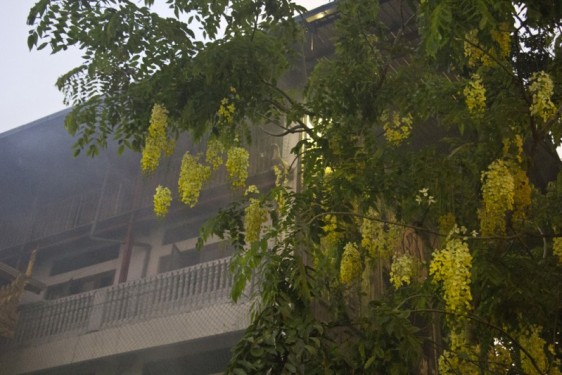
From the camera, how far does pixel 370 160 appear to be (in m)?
5.06

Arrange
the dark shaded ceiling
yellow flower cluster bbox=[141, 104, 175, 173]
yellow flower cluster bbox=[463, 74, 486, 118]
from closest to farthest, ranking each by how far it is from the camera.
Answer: yellow flower cluster bbox=[463, 74, 486, 118] < yellow flower cluster bbox=[141, 104, 175, 173] < the dark shaded ceiling

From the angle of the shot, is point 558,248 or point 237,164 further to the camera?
point 237,164

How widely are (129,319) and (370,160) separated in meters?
6.10

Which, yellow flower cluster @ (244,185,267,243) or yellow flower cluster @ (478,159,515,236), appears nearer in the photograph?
yellow flower cluster @ (478,159,515,236)

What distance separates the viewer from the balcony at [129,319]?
30.1 ft

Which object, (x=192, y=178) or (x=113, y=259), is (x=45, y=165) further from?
(x=192, y=178)

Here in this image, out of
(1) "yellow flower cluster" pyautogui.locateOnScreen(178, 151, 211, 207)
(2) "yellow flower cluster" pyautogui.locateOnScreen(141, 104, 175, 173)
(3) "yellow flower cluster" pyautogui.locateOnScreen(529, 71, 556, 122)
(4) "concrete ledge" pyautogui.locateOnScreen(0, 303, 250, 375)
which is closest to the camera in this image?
(3) "yellow flower cluster" pyautogui.locateOnScreen(529, 71, 556, 122)

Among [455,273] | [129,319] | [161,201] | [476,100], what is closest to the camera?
[455,273]

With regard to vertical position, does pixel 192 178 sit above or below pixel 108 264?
below

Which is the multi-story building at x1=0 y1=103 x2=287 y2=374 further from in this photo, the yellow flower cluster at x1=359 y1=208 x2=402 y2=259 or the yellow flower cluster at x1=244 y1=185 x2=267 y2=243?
the yellow flower cluster at x1=359 y1=208 x2=402 y2=259

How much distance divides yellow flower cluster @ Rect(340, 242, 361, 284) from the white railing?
3994 mm

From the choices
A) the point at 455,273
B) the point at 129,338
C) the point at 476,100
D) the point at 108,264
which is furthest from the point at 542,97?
the point at 108,264

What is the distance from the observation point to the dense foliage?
4090 millimetres

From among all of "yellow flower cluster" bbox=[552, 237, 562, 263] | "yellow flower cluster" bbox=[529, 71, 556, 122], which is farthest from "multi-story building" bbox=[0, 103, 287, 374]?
"yellow flower cluster" bbox=[529, 71, 556, 122]
